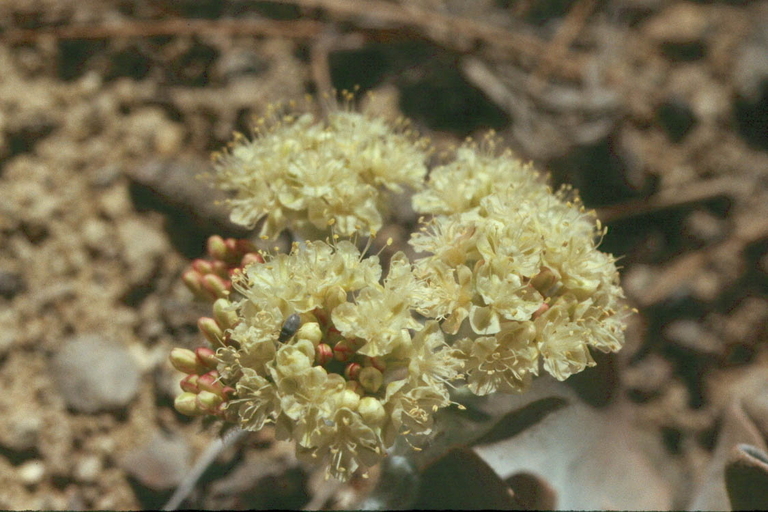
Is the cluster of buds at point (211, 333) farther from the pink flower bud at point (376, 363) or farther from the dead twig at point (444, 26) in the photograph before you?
the dead twig at point (444, 26)

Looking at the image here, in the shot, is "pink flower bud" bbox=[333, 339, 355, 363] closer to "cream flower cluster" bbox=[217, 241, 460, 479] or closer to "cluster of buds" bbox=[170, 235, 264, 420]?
"cream flower cluster" bbox=[217, 241, 460, 479]

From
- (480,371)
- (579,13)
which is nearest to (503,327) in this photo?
(480,371)

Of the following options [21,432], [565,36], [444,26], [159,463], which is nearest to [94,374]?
[21,432]

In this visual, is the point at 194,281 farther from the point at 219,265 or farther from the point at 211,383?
the point at 211,383

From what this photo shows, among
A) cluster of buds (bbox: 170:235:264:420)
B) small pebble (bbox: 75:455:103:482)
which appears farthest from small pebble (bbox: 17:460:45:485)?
cluster of buds (bbox: 170:235:264:420)

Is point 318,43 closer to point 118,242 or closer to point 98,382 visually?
point 118,242

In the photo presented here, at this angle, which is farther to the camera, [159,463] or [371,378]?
[159,463]
